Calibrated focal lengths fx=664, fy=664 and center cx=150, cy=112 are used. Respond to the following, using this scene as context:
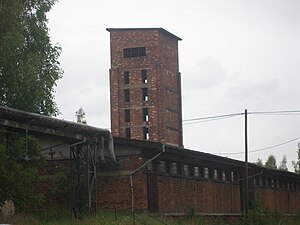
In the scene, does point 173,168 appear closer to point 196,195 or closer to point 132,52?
point 196,195

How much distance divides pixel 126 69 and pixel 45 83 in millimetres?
40583

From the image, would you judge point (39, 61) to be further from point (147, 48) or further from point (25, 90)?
point (147, 48)

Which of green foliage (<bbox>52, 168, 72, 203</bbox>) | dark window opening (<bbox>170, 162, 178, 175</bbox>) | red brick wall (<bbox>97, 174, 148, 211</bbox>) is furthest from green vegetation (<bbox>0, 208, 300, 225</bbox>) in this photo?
dark window opening (<bbox>170, 162, 178, 175</bbox>)

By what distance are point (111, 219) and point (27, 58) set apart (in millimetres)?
7925

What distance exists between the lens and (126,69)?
68500mm

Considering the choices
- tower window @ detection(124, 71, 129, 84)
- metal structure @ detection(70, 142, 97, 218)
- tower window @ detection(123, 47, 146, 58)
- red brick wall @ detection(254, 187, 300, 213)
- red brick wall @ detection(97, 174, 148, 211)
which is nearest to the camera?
metal structure @ detection(70, 142, 97, 218)

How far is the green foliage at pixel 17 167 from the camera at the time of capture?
20984mm

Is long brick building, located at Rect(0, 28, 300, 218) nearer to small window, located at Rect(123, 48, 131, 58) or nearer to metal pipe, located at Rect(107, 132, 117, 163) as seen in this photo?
metal pipe, located at Rect(107, 132, 117, 163)

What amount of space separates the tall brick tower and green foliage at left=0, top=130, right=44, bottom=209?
43.7 metres

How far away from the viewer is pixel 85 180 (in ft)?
87.6

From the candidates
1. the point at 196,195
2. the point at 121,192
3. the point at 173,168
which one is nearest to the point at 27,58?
the point at 121,192

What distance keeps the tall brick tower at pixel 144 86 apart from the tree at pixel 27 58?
38.0 m

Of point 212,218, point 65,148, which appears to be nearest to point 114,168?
point 65,148

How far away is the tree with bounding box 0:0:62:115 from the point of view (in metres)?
25.6
